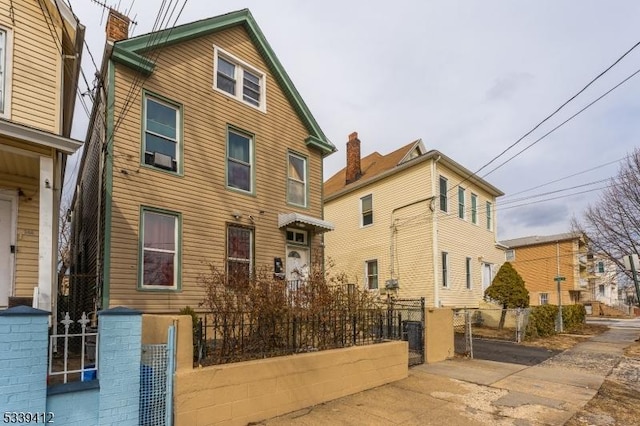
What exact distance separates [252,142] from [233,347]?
7400mm

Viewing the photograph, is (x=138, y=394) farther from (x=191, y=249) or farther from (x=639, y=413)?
(x=639, y=413)

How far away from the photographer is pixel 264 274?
24.0 ft

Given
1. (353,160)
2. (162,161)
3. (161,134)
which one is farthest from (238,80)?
(353,160)

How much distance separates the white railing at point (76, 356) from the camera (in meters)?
4.52

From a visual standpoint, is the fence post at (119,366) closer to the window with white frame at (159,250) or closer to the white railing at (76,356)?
the white railing at (76,356)

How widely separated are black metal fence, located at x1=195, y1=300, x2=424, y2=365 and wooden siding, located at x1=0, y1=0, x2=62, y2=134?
4448 mm

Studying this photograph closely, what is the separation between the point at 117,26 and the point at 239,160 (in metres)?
4.35

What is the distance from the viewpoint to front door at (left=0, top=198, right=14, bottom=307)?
8.08 metres

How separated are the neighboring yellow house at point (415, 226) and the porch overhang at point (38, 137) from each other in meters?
14.0

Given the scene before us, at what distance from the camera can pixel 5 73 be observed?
284 inches

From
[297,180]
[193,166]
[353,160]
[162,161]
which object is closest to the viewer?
[162,161]

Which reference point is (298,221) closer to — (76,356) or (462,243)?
(76,356)

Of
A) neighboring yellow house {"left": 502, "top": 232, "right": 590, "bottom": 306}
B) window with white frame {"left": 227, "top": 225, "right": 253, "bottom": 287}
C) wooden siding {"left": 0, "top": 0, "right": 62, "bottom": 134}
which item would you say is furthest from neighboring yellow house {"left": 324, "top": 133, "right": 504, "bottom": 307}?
neighboring yellow house {"left": 502, "top": 232, "right": 590, "bottom": 306}

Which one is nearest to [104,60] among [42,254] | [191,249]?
[191,249]
